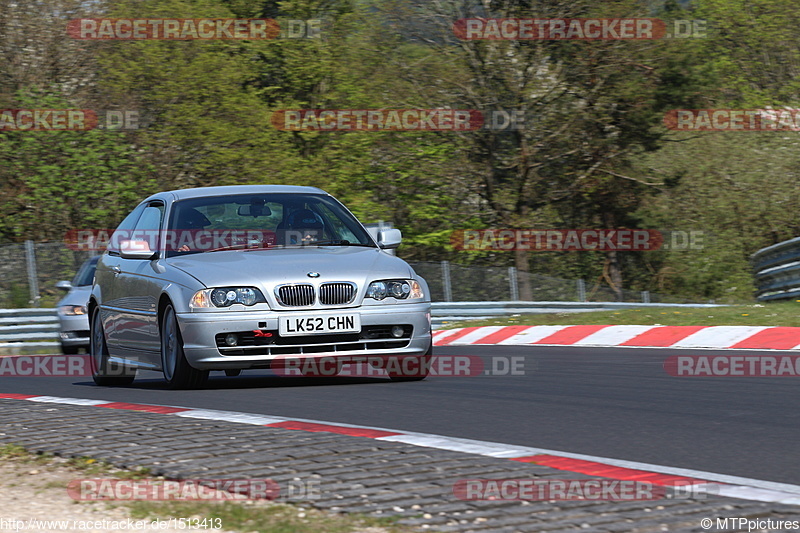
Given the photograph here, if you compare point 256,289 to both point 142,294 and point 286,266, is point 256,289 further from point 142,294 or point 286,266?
point 142,294

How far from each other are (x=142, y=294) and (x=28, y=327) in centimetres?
1263

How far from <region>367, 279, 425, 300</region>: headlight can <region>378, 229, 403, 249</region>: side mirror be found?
0.64 m

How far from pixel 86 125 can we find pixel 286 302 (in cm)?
2560

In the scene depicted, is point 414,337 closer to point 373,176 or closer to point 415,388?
point 415,388

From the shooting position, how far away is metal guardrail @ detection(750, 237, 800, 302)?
1956 cm

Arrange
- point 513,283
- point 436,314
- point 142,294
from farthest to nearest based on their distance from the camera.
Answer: point 513,283 → point 436,314 → point 142,294

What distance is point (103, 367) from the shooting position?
10891 mm

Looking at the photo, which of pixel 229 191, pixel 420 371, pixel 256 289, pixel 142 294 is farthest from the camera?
pixel 229 191

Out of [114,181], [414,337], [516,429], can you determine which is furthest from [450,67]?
[516,429]

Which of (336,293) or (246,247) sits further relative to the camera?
(246,247)

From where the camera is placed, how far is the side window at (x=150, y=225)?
32.9ft

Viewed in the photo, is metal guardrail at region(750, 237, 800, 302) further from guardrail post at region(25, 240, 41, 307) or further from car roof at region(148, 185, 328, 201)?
guardrail post at region(25, 240, 41, 307)

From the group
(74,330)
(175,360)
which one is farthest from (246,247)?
(74,330)

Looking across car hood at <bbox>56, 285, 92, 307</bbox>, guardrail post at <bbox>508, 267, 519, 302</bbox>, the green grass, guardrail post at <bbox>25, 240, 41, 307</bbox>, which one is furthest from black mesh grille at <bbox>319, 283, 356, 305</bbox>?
guardrail post at <bbox>25, 240, 41, 307</bbox>
